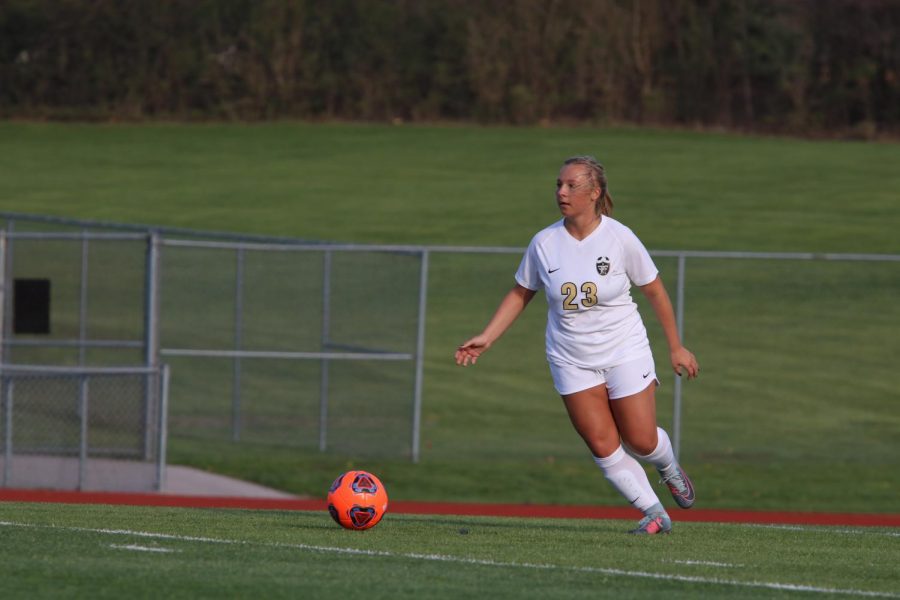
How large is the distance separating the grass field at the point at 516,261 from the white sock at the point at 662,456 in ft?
23.9

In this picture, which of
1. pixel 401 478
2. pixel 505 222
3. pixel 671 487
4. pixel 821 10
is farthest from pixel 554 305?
pixel 821 10

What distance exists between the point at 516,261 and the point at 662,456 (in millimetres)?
18732

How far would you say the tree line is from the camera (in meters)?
41.2

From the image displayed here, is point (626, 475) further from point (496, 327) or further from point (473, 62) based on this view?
point (473, 62)

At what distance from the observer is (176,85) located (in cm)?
4241

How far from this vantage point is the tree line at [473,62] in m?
41.2

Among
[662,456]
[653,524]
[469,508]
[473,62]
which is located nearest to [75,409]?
[469,508]

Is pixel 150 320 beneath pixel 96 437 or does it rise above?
above

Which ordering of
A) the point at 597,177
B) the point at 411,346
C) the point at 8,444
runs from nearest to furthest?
the point at 597,177
the point at 8,444
the point at 411,346

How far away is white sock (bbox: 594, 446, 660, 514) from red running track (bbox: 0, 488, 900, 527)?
550 centimetres

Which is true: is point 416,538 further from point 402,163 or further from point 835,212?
point 402,163

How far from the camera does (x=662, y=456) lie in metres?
8.84

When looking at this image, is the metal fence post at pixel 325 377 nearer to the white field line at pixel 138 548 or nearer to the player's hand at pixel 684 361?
the player's hand at pixel 684 361

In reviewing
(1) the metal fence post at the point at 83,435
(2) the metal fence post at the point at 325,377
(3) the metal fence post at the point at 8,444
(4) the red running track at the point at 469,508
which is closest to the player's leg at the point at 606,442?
(4) the red running track at the point at 469,508
